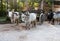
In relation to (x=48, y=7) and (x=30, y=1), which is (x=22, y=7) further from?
(x=48, y=7)

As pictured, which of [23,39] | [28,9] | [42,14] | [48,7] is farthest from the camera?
[48,7]

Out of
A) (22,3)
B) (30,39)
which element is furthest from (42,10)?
(30,39)

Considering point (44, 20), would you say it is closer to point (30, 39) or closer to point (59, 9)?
point (59, 9)

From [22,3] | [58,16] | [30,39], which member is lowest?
[30,39]

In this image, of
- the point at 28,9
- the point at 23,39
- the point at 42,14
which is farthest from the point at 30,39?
the point at 28,9

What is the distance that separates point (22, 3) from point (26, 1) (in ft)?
0.80

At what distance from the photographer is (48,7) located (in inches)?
412

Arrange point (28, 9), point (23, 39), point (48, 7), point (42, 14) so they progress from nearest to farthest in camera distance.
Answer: point (23, 39) → point (42, 14) → point (28, 9) → point (48, 7)

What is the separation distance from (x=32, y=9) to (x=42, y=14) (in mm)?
1137

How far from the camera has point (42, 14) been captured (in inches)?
352

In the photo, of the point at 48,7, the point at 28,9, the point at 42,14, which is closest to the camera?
the point at 42,14

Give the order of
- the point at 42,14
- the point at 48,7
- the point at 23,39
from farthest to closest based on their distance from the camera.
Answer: the point at 48,7 < the point at 42,14 < the point at 23,39

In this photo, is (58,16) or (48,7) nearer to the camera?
(58,16)

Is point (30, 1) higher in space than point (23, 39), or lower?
higher
